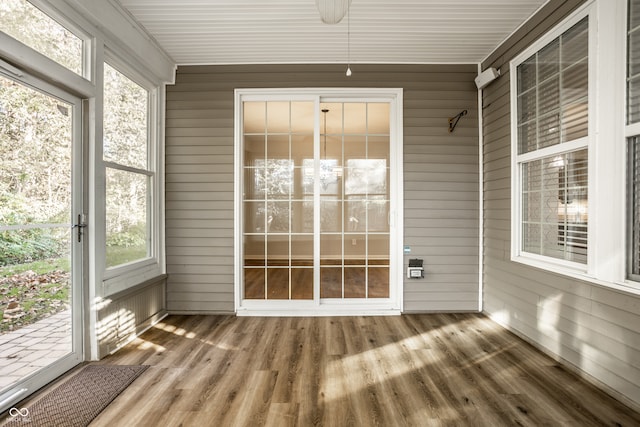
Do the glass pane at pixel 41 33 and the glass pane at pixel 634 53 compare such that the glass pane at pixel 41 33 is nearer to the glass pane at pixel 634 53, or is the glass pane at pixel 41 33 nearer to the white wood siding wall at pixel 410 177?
the white wood siding wall at pixel 410 177

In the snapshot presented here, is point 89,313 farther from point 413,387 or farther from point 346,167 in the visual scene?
point 346,167

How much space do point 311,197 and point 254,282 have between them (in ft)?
3.90

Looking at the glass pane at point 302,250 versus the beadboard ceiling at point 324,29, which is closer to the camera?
the beadboard ceiling at point 324,29

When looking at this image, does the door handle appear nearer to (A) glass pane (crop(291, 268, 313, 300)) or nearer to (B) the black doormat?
(B) the black doormat

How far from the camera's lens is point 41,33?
2.24 m

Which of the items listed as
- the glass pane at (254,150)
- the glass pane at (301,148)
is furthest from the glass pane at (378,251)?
the glass pane at (254,150)

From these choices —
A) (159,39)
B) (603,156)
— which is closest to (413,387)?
(603,156)

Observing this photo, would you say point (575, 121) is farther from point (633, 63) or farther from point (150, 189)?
point (150, 189)

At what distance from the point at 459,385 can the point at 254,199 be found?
271cm

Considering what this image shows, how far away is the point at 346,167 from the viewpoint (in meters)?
3.91

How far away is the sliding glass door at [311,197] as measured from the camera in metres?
3.90

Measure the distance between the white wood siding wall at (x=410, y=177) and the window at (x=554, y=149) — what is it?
0.65 m

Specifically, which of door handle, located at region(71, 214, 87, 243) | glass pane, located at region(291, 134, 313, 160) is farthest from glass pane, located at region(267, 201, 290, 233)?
door handle, located at region(71, 214, 87, 243)

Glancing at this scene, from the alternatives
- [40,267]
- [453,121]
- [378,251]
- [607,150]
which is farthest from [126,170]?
[607,150]
